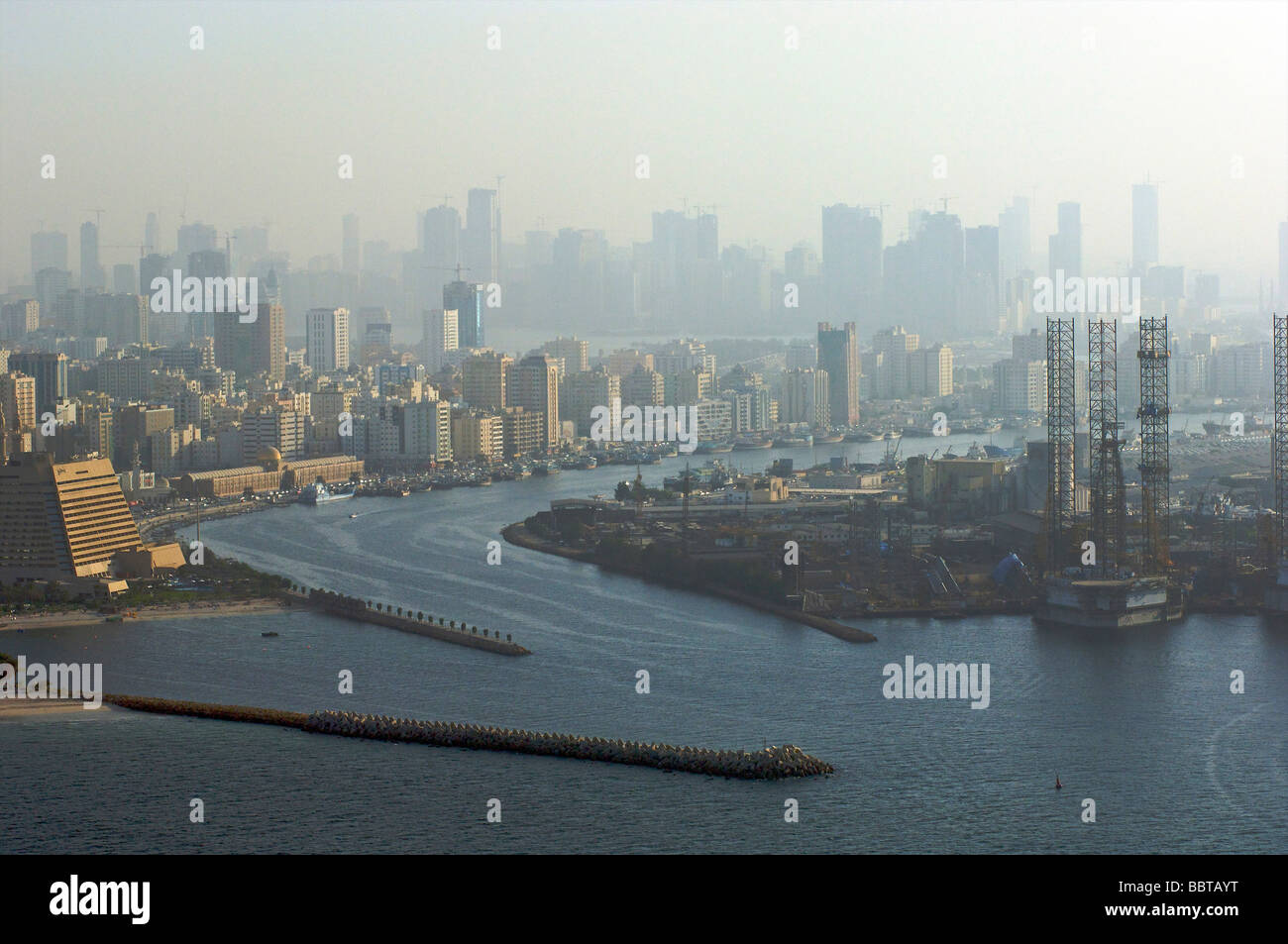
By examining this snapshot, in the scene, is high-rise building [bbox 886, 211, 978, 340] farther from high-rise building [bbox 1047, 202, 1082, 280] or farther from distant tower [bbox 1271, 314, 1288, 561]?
distant tower [bbox 1271, 314, 1288, 561]

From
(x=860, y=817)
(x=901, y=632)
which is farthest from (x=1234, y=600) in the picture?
(x=860, y=817)

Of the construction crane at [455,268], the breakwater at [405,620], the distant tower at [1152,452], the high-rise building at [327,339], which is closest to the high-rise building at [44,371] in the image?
the high-rise building at [327,339]

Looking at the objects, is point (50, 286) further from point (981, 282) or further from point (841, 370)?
point (981, 282)

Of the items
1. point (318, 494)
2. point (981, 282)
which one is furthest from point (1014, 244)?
point (318, 494)

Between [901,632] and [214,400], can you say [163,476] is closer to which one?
[214,400]

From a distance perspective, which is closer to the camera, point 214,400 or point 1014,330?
point 214,400

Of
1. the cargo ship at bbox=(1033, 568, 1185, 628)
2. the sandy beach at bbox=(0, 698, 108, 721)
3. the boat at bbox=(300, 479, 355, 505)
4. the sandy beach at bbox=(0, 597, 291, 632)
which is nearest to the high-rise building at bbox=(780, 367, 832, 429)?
the boat at bbox=(300, 479, 355, 505)
